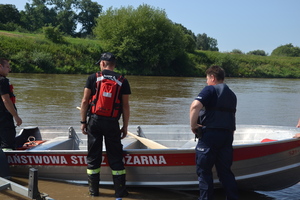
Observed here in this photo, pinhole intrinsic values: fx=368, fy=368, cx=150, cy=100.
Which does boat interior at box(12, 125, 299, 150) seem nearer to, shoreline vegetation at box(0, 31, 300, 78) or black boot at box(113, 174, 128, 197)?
black boot at box(113, 174, 128, 197)

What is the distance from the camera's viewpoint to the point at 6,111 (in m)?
5.05

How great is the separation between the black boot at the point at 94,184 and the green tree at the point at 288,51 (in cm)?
9865

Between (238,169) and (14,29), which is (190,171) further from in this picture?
(14,29)

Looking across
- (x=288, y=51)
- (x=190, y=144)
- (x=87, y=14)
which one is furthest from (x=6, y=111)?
(x=288, y=51)

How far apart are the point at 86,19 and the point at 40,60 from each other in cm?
5539

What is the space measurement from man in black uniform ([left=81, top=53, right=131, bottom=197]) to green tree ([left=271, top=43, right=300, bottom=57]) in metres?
98.6

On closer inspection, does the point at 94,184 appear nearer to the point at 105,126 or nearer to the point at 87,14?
the point at 105,126

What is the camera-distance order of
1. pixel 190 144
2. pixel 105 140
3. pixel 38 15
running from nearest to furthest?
pixel 105 140
pixel 190 144
pixel 38 15

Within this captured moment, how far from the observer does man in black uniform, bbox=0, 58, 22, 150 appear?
488 cm

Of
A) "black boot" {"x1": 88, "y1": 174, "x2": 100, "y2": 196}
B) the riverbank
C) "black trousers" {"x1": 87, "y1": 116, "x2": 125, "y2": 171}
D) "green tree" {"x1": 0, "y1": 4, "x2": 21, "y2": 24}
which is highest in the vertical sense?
"green tree" {"x1": 0, "y1": 4, "x2": 21, "y2": 24}

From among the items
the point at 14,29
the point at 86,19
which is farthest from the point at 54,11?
the point at 14,29

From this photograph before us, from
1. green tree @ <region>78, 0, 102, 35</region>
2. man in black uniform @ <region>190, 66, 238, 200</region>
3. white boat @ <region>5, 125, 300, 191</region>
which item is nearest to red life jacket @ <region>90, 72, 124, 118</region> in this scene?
white boat @ <region>5, 125, 300, 191</region>

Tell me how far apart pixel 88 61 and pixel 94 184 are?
34.2m

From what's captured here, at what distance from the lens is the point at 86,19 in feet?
283
